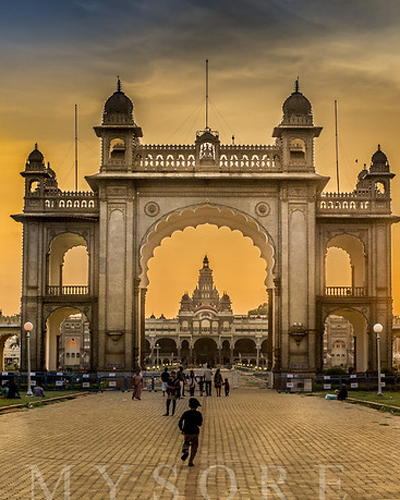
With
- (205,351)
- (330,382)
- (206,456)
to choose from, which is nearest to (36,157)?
(330,382)

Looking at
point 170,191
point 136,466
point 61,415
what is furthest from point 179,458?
point 170,191

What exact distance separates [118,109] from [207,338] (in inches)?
3112

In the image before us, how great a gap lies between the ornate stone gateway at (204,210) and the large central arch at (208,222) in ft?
0.47

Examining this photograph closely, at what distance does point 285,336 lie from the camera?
3700 cm

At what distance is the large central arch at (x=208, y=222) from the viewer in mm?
38062

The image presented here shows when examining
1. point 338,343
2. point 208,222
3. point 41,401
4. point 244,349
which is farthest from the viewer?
point 338,343

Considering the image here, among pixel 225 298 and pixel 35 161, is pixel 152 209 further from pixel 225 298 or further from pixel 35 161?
pixel 225 298

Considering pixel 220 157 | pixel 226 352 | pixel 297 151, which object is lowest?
pixel 226 352

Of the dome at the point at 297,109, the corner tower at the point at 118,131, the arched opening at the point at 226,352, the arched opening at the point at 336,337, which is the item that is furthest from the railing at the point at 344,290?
the arched opening at the point at 226,352

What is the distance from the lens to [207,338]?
4500 inches

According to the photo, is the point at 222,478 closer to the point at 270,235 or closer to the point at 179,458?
the point at 179,458

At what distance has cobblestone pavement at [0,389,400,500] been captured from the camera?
1104cm

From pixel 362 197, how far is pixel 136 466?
28405mm

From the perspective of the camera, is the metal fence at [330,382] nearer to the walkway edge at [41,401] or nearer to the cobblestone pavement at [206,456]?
the walkway edge at [41,401]
